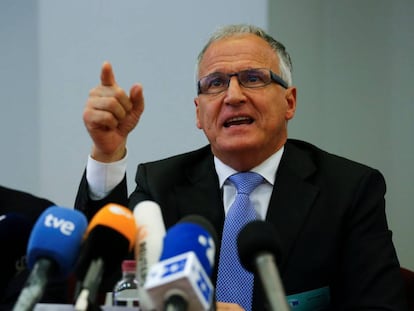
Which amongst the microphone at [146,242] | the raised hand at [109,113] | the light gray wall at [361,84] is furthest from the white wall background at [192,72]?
the microphone at [146,242]

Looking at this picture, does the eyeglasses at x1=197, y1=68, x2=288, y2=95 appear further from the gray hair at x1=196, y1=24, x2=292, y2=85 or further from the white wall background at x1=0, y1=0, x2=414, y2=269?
the white wall background at x1=0, y1=0, x2=414, y2=269

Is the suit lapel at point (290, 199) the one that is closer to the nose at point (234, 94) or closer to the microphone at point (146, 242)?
the nose at point (234, 94)

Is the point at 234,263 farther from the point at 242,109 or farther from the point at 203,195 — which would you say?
the point at 242,109

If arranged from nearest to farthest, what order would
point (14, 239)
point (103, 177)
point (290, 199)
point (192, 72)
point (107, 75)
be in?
1. point (14, 239)
2. point (107, 75)
3. point (103, 177)
4. point (290, 199)
5. point (192, 72)

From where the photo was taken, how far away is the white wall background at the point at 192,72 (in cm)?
230

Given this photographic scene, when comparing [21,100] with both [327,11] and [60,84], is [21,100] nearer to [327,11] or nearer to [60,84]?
[60,84]

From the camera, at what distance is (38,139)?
2498 millimetres

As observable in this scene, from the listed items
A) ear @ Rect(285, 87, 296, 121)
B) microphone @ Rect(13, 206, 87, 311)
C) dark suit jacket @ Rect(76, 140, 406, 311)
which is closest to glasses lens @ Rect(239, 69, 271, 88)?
ear @ Rect(285, 87, 296, 121)

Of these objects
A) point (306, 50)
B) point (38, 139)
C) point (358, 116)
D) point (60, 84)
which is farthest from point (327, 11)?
point (38, 139)

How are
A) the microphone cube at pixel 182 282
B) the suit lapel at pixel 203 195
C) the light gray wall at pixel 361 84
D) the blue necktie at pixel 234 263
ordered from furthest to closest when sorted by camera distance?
the light gray wall at pixel 361 84 < the suit lapel at pixel 203 195 < the blue necktie at pixel 234 263 < the microphone cube at pixel 182 282

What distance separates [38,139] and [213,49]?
1250 mm

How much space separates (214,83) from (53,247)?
0.95 metres

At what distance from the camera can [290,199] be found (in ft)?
4.74

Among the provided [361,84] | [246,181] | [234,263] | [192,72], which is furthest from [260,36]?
[361,84]
